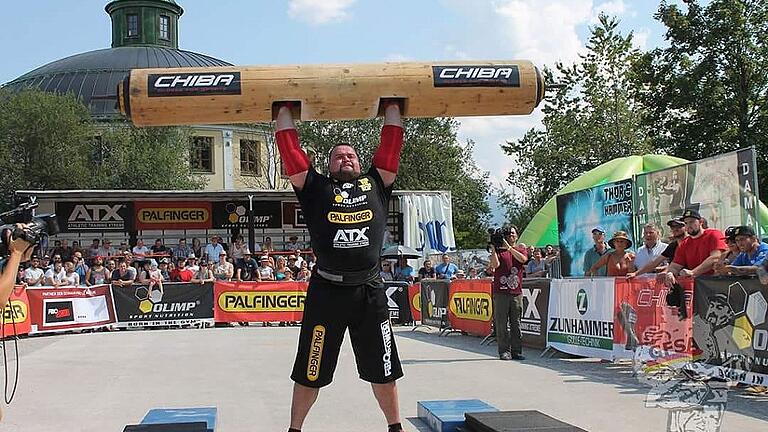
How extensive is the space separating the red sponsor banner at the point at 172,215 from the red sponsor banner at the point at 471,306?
1333cm

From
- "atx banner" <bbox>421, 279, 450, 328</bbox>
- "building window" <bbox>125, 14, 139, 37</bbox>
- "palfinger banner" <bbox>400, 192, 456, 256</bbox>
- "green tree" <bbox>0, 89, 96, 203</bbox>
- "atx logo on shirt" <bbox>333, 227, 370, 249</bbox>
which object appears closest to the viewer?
"atx logo on shirt" <bbox>333, 227, 370, 249</bbox>

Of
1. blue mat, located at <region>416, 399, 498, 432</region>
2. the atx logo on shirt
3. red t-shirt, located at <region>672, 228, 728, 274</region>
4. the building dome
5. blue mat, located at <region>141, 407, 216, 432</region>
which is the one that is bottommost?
blue mat, located at <region>416, 399, 498, 432</region>

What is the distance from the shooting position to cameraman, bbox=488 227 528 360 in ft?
40.4

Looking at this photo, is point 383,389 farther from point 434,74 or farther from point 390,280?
point 390,280

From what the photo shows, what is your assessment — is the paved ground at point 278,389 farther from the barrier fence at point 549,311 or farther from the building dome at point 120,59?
the building dome at point 120,59

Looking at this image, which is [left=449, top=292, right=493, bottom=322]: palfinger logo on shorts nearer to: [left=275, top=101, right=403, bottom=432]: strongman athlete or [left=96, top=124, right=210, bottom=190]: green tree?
[left=275, top=101, right=403, bottom=432]: strongman athlete

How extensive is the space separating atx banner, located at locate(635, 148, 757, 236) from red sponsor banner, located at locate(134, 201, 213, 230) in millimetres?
16950

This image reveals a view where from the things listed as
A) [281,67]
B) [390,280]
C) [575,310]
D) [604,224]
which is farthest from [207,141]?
[281,67]

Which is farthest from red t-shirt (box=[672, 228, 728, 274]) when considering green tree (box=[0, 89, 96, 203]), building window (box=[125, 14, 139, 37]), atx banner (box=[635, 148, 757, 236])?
building window (box=[125, 14, 139, 37])

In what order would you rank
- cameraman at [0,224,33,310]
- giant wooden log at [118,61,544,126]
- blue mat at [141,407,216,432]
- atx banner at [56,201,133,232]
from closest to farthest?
cameraman at [0,224,33,310] → giant wooden log at [118,61,544,126] → blue mat at [141,407,216,432] → atx banner at [56,201,133,232]

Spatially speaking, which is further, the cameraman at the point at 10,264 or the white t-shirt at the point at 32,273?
the white t-shirt at the point at 32,273

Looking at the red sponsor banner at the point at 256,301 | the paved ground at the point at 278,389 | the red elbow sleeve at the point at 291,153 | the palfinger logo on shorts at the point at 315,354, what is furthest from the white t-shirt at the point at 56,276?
the palfinger logo on shorts at the point at 315,354

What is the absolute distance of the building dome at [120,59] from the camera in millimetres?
46625

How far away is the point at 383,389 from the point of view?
5656mm
